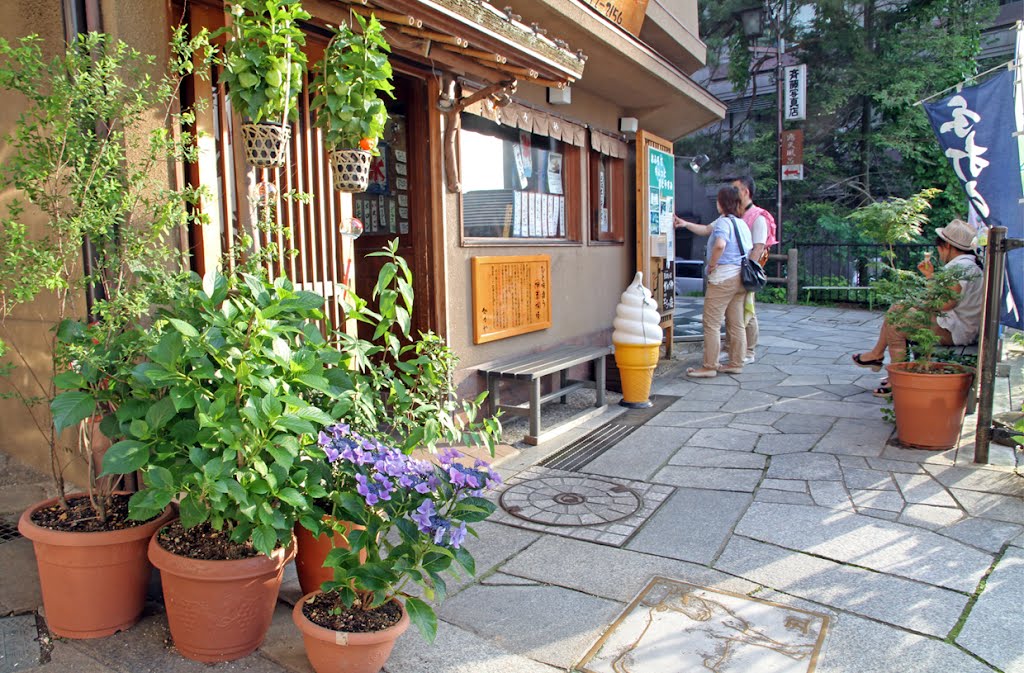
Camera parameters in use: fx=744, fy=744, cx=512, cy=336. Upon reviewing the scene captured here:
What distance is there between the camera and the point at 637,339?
22.6 feet

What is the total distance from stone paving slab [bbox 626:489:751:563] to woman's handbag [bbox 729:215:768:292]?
3.83 m

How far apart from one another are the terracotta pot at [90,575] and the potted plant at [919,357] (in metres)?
4.96

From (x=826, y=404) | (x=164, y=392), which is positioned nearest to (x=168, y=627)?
(x=164, y=392)

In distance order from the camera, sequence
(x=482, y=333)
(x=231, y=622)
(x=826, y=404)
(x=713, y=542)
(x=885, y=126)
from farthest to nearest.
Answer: (x=885, y=126) < (x=826, y=404) < (x=482, y=333) < (x=713, y=542) < (x=231, y=622)

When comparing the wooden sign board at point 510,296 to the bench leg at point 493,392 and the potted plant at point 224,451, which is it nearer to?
the bench leg at point 493,392

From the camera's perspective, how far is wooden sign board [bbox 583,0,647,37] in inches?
293

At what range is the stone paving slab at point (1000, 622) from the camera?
286 cm

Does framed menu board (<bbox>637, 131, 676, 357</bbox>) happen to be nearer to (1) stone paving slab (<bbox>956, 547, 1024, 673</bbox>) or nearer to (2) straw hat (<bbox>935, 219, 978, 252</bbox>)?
(2) straw hat (<bbox>935, 219, 978, 252</bbox>)

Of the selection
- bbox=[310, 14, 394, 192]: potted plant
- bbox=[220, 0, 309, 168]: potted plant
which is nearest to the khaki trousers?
bbox=[310, 14, 394, 192]: potted plant

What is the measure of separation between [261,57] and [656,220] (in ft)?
22.1

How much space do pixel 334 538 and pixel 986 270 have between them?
184 inches

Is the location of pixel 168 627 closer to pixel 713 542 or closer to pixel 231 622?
pixel 231 622

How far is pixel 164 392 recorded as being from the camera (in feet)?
9.20

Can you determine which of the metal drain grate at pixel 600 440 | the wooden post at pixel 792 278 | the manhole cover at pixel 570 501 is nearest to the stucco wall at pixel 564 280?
the metal drain grate at pixel 600 440
